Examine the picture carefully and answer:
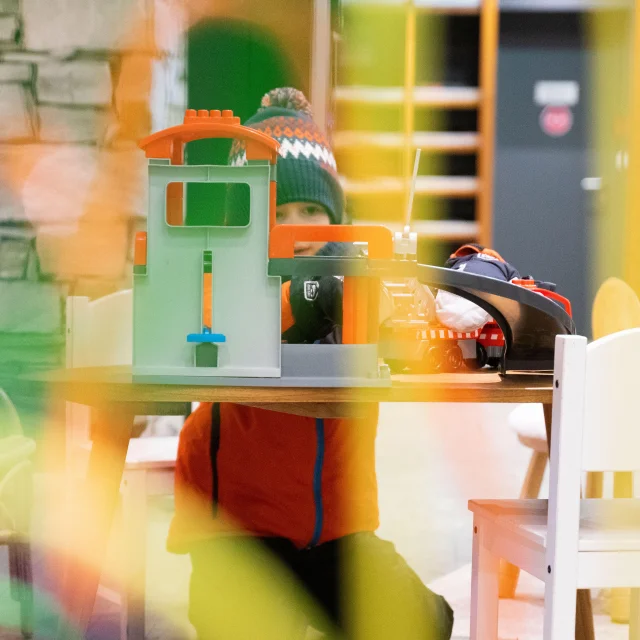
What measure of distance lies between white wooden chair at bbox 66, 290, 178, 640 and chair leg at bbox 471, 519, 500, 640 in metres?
0.70

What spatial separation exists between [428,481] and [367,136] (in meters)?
2.01

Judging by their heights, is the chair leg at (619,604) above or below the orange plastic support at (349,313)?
below

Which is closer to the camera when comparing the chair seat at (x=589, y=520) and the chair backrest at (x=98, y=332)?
the chair seat at (x=589, y=520)

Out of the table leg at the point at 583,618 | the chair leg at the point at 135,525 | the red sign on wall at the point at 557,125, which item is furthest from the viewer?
the red sign on wall at the point at 557,125

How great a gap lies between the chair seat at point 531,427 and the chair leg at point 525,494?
3 centimetres

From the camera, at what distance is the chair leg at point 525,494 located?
2000 millimetres

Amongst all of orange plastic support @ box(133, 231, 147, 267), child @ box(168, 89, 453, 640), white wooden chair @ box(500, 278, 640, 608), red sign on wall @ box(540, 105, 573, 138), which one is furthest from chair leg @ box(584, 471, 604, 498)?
red sign on wall @ box(540, 105, 573, 138)

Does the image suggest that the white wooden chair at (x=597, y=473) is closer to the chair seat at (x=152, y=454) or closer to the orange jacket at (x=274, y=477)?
the orange jacket at (x=274, y=477)

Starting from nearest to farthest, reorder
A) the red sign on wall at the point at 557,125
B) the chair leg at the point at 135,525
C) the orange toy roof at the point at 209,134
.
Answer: the orange toy roof at the point at 209,134, the chair leg at the point at 135,525, the red sign on wall at the point at 557,125

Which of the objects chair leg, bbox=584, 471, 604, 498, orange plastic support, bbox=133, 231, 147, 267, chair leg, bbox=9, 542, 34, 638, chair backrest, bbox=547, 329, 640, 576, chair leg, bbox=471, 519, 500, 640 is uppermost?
orange plastic support, bbox=133, 231, 147, 267

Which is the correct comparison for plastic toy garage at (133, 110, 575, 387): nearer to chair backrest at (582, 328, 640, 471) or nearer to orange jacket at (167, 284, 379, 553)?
chair backrest at (582, 328, 640, 471)

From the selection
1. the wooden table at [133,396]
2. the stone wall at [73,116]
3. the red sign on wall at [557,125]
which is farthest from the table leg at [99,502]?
the red sign on wall at [557,125]

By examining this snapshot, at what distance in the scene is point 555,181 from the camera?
4598 mm

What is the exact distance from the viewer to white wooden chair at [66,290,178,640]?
5.30 ft
